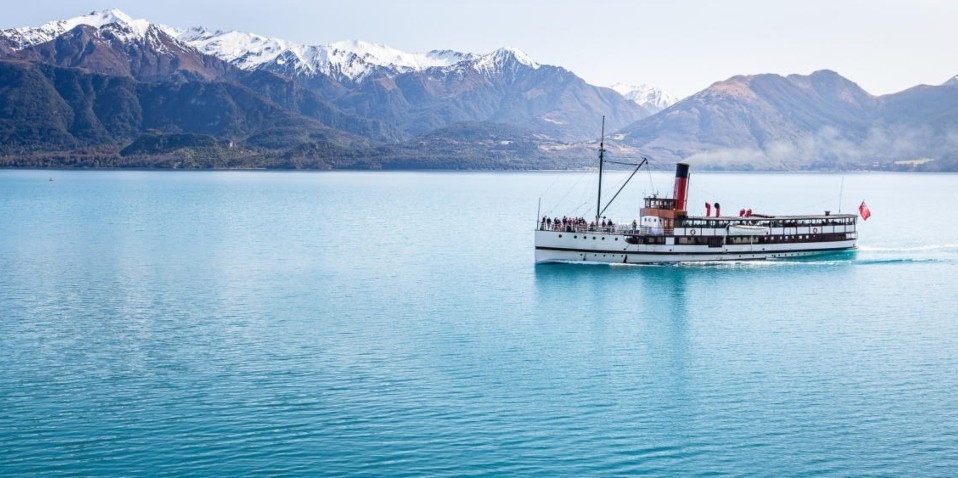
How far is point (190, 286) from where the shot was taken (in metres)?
66.6

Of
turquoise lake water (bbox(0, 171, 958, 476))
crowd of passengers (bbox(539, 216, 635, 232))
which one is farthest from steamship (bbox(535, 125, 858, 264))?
turquoise lake water (bbox(0, 171, 958, 476))

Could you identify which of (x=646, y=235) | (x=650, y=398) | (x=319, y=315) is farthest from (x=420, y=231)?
(x=650, y=398)

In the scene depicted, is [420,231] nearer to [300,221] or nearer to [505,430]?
[300,221]

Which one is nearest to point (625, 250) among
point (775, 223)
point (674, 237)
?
point (674, 237)

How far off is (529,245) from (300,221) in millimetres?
43327

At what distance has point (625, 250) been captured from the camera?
80.5 m

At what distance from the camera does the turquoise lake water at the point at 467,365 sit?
3291cm

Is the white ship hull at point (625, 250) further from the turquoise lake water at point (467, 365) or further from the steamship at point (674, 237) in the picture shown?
the turquoise lake water at point (467, 365)

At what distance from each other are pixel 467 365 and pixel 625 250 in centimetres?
3931

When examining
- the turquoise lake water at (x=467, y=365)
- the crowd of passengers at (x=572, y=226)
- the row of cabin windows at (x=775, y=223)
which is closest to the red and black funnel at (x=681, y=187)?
the row of cabin windows at (x=775, y=223)

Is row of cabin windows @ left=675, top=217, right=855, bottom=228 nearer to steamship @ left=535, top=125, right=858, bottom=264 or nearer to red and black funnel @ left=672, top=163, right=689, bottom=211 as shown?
steamship @ left=535, top=125, right=858, bottom=264

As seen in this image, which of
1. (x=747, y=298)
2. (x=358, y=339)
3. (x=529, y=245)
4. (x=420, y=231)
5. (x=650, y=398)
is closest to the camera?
(x=650, y=398)

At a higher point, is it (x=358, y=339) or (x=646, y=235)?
(x=646, y=235)

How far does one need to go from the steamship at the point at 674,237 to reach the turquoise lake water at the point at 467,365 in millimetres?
1950
